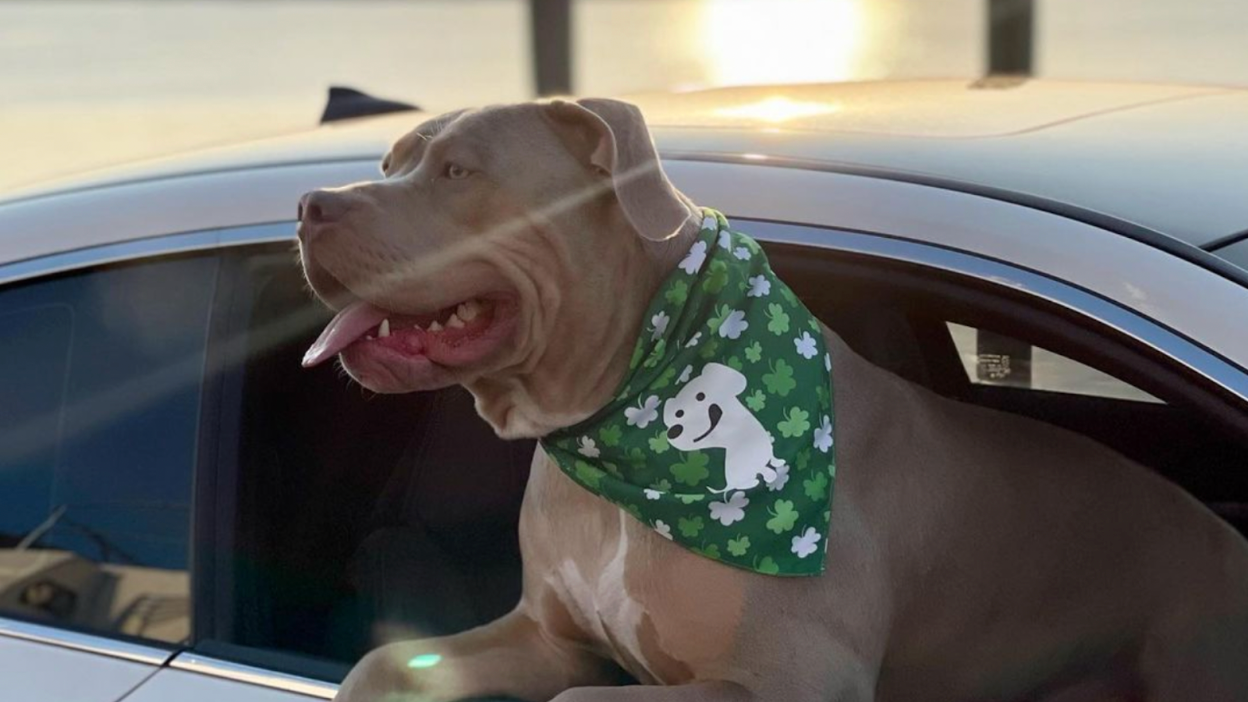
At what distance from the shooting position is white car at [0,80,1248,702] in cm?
222

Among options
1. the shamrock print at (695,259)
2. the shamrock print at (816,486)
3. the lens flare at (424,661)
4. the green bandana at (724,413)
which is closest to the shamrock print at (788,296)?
the green bandana at (724,413)

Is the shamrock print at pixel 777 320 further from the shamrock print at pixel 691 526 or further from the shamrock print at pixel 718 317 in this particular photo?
the shamrock print at pixel 691 526

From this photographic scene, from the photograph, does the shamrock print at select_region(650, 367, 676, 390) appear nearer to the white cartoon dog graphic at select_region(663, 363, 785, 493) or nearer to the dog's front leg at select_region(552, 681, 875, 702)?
the white cartoon dog graphic at select_region(663, 363, 785, 493)

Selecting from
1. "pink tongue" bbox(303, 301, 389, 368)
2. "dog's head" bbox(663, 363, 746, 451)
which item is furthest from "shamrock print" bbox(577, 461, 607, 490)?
"pink tongue" bbox(303, 301, 389, 368)

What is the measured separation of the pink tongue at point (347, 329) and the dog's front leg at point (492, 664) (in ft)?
1.43

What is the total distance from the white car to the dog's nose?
30 cm

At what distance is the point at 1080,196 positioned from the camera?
2.15m

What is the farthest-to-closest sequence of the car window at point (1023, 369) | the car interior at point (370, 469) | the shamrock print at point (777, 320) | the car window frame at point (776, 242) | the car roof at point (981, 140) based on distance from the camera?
the car window at point (1023, 369), the car interior at point (370, 469), the shamrock print at point (777, 320), the car roof at point (981, 140), the car window frame at point (776, 242)

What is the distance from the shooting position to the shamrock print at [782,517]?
7.20 feet

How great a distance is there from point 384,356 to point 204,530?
0.50 meters

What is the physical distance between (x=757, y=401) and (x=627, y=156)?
0.36 metres

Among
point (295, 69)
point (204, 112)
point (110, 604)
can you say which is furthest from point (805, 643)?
point (295, 69)

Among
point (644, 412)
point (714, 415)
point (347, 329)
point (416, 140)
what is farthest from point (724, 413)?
point (416, 140)

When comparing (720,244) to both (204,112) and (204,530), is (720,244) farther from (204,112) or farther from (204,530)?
(204,112)
